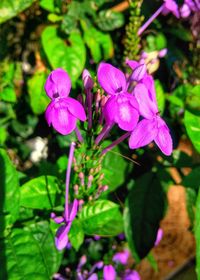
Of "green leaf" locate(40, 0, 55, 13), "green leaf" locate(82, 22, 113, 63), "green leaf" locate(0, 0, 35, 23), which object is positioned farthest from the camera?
"green leaf" locate(82, 22, 113, 63)

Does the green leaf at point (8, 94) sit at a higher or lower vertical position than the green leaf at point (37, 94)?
higher

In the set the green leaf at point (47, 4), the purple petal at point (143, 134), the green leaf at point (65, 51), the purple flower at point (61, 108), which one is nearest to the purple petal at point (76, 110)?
the purple flower at point (61, 108)

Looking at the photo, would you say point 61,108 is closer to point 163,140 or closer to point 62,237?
point 163,140

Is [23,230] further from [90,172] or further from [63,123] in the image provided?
[63,123]

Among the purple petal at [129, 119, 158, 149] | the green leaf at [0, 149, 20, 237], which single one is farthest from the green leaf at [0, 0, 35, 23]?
the purple petal at [129, 119, 158, 149]

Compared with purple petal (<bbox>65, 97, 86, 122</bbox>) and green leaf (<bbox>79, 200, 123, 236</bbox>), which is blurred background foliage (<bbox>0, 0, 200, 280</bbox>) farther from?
purple petal (<bbox>65, 97, 86, 122</bbox>)

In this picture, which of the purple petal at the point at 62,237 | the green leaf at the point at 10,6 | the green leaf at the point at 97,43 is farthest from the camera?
the green leaf at the point at 97,43

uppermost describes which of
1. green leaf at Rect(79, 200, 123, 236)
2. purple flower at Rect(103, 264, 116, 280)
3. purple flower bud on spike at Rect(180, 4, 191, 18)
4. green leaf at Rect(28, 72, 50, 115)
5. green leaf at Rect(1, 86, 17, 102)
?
purple flower bud on spike at Rect(180, 4, 191, 18)

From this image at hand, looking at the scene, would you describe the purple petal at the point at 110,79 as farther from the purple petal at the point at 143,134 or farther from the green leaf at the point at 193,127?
the green leaf at the point at 193,127
